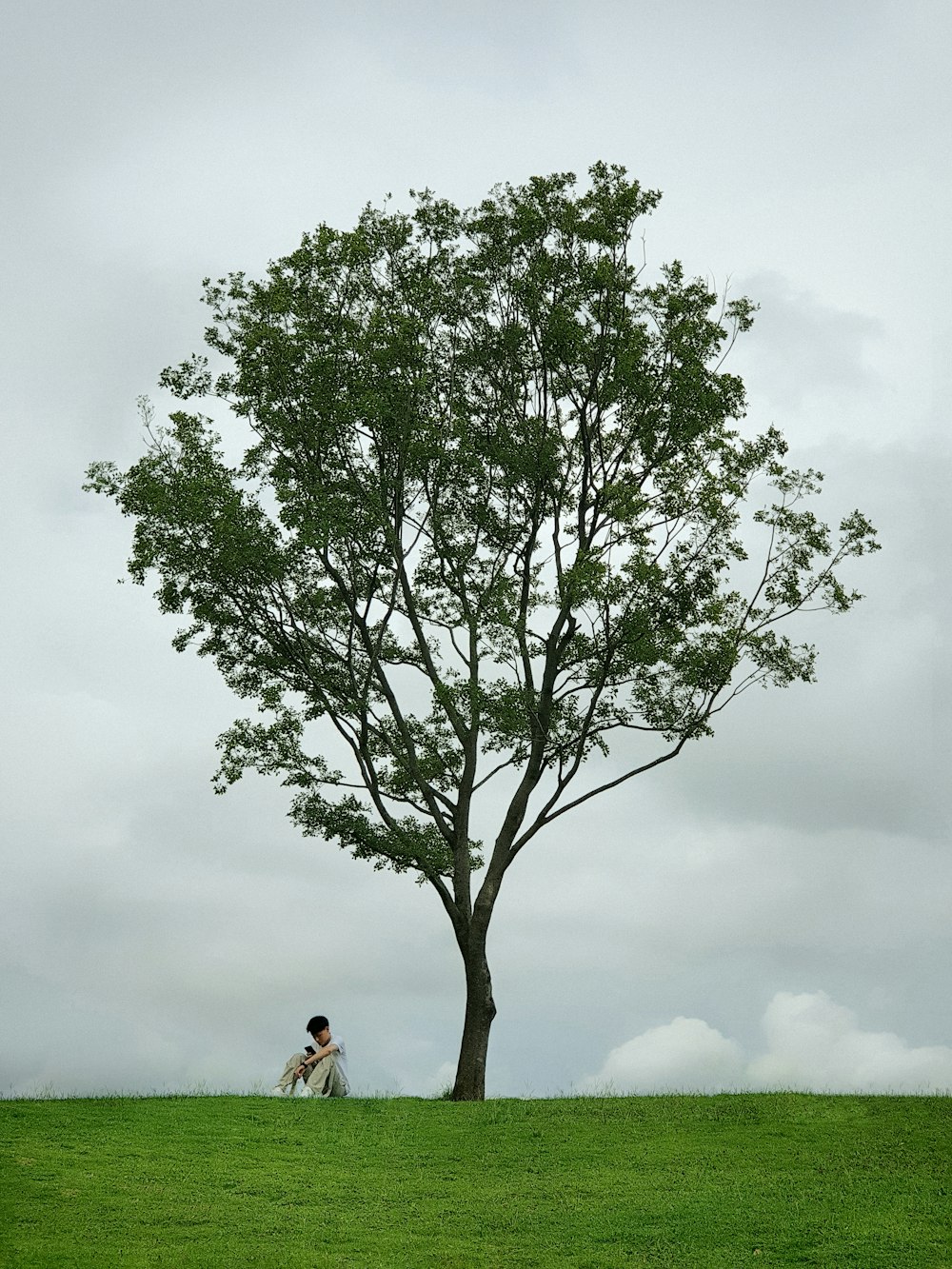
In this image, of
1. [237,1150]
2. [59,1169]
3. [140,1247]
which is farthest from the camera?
[237,1150]

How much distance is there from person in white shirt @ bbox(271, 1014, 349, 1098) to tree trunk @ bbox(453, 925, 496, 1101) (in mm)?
2708

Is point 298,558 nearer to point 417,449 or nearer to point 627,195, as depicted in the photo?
point 417,449

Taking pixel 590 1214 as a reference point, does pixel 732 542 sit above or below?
above

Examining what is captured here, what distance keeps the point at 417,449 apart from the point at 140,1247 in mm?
15012

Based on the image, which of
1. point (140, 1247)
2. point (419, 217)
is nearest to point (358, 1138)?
Answer: point (140, 1247)

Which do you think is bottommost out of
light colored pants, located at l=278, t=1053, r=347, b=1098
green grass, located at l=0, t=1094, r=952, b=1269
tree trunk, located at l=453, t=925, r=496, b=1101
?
green grass, located at l=0, t=1094, r=952, b=1269

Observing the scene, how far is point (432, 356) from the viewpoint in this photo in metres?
25.6

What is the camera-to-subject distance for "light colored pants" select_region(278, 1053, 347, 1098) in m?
20.5

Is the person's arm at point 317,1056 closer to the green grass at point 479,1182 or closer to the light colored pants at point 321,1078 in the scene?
the light colored pants at point 321,1078

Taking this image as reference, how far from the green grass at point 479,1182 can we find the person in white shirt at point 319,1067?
686mm

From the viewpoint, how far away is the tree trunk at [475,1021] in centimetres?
2255

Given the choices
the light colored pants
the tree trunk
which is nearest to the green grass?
the light colored pants

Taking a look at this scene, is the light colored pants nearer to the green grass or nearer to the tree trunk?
the green grass

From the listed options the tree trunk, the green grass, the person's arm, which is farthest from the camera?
the tree trunk
